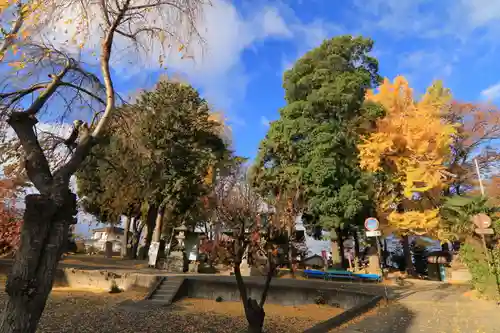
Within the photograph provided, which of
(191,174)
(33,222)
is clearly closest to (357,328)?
(33,222)

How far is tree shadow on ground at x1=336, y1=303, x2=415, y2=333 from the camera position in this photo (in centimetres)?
670

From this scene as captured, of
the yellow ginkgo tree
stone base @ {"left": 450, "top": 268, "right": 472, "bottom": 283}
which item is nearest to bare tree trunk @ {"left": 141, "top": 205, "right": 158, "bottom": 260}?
the yellow ginkgo tree

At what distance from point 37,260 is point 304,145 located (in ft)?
62.1

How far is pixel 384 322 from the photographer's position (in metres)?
7.53

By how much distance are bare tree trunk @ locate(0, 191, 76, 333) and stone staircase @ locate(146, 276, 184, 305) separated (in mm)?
9813

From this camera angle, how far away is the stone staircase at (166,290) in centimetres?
1338

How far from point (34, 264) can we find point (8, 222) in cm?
1553

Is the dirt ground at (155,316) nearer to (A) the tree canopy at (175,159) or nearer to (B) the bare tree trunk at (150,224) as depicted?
(A) the tree canopy at (175,159)

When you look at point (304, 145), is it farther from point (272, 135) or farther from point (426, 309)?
point (426, 309)

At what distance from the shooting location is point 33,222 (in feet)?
13.3

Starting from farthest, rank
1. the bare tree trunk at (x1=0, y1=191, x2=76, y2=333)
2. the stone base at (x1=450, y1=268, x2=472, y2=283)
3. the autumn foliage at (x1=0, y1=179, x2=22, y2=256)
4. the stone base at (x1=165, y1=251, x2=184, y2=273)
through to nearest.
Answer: the stone base at (x1=165, y1=251, x2=184, y2=273) → the stone base at (x1=450, y1=268, x2=472, y2=283) → the autumn foliage at (x1=0, y1=179, x2=22, y2=256) → the bare tree trunk at (x1=0, y1=191, x2=76, y2=333)

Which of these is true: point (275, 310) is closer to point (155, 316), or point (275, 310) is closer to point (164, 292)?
point (155, 316)

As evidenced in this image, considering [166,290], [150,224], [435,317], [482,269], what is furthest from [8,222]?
[482,269]

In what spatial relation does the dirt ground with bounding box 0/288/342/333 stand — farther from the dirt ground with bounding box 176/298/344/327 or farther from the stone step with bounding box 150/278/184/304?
the stone step with bounding box 150/278/184/304
